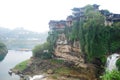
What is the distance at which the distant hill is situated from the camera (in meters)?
143

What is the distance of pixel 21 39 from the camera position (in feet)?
529

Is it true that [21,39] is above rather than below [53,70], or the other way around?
above

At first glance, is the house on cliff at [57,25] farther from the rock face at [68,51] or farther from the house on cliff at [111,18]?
the house on cliff at [111,18]

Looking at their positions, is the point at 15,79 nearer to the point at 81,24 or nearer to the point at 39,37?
the point at 81,24

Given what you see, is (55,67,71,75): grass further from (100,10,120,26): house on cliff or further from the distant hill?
the distant hill

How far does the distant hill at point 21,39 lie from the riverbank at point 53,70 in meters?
79.9

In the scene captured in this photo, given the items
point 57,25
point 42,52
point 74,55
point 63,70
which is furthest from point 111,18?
point 42,52

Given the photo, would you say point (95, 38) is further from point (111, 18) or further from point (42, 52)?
point (42, 52)

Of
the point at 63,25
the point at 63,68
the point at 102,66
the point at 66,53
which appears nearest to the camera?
the point at 102,66

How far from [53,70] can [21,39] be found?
111 m

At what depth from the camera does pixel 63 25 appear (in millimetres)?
59750

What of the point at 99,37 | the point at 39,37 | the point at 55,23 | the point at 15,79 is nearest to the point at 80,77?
the point at 99,37

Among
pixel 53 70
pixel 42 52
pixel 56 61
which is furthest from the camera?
pixel 42 52

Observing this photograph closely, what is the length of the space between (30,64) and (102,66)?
19067mm
